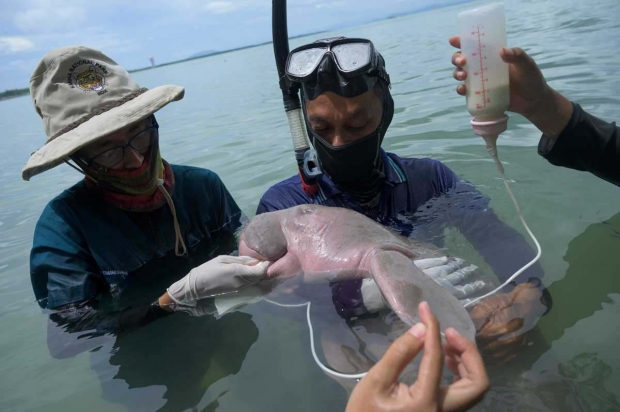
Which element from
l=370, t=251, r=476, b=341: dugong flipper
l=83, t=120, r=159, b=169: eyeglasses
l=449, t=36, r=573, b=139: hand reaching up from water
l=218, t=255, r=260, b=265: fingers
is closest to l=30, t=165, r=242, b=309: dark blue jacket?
l=83, t=120, r=159, b=169: eyeglasses

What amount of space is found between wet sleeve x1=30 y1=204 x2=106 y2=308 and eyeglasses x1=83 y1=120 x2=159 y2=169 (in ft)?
1.60

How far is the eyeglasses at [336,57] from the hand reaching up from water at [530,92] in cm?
60

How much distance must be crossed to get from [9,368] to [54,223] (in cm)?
122

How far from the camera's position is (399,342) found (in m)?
1.40

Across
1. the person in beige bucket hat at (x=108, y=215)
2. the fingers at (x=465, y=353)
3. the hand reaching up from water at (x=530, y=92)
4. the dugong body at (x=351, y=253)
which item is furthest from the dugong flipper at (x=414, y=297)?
the person in beige bucket hat at (x=108, y=215)

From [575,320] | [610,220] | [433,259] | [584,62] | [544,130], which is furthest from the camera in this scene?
[584,62]

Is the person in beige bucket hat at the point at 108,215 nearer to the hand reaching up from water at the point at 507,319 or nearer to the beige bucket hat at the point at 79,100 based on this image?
the beige bucket hat at the point at 79,100

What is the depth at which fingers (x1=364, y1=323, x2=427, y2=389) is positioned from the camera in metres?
1.39

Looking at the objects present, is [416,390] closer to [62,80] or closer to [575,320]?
[575,320]

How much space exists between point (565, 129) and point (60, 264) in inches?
133

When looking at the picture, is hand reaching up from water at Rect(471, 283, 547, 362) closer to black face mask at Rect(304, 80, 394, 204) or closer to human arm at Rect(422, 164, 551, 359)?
human arm at Rect(422, 164, 551, 359)

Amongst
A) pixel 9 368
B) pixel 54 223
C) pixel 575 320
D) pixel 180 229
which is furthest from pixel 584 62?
pixel 9 368

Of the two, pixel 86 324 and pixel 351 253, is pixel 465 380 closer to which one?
pixel 351 253

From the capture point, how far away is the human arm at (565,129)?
8.43 feet
